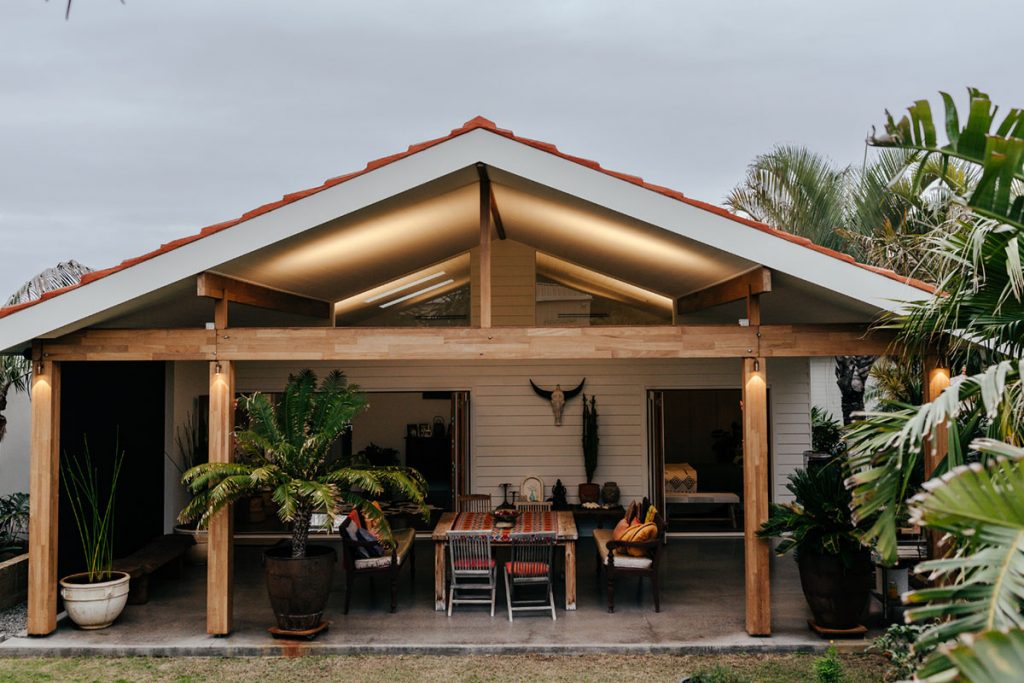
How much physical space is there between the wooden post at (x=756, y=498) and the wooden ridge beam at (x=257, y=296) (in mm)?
4518

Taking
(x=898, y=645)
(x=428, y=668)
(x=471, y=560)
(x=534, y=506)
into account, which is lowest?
(x=428, y=668)

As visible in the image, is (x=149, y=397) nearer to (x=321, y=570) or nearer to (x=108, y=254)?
(x=321, y=570)

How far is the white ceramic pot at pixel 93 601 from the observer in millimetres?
7301

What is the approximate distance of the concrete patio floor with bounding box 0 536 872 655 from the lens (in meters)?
6.92

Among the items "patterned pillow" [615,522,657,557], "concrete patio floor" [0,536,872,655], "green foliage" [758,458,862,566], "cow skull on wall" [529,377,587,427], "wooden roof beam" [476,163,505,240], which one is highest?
"wooden roof beam" [476,163,505,240]

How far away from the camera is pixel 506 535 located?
8.07 metres

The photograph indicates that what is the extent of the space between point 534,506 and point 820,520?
15.1 feet

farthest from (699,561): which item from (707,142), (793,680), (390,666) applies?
(707,142)

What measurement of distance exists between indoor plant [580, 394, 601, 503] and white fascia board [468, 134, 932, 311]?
5.40 meters

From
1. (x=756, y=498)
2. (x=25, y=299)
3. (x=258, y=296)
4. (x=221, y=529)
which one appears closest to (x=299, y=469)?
(x=221, y=529)

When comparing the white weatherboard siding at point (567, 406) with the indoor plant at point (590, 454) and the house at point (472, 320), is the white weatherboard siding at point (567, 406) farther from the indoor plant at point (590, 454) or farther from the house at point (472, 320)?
the indoor plant at point (590, 454)

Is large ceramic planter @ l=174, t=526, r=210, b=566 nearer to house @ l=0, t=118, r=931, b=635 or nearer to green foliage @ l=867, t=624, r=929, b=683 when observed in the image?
house @ l=0, t=118, r=931, b=635

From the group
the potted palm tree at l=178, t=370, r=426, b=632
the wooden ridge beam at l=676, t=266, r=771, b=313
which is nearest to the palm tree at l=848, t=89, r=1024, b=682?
the wooden ridge beam at l=676, t=266, r=771, b=313

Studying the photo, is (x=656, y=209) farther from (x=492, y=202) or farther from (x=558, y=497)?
(x=558, y=497)
